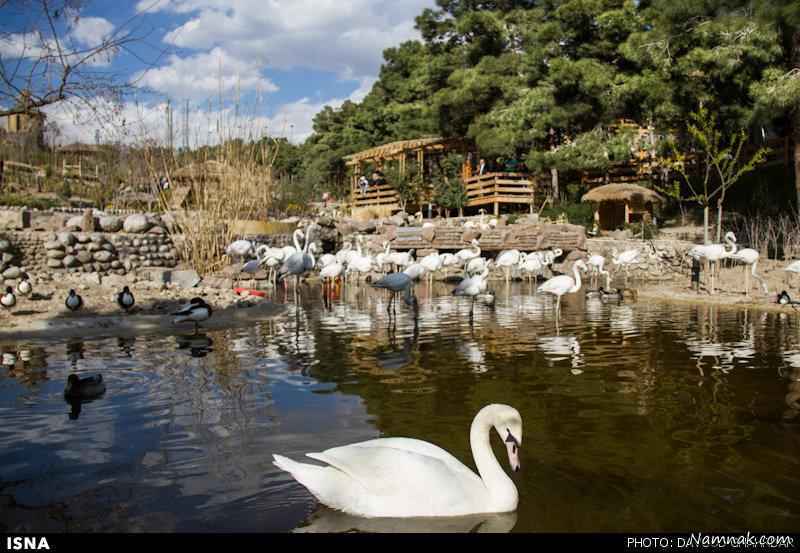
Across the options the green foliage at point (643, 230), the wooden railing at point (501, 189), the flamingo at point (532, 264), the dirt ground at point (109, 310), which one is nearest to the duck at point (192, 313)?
the dirt ground at point (109, 310)

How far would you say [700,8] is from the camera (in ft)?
64.3

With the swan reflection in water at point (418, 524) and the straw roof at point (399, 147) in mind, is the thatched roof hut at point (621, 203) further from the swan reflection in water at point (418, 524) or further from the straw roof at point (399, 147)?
the swan reflection in water at point (418, 524)

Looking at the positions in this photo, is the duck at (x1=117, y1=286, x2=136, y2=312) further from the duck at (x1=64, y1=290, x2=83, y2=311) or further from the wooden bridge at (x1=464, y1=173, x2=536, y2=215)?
the wooden bridge at (x1=464, y1=173, x2=536, y2=215)

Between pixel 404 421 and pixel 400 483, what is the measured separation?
192cm

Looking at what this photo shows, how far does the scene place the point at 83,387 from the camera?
590 cm

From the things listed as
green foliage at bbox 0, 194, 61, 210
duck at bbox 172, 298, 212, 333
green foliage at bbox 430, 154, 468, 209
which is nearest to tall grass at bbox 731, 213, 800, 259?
green foliage at bbox 430, 154, 468, 209

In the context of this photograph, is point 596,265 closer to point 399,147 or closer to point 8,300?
point 8,300

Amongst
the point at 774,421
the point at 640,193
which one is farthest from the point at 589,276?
the point at 774,421

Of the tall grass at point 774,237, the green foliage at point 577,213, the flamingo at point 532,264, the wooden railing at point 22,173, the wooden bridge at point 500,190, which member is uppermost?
the wooden railing at point 22,173

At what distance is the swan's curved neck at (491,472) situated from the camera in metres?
3.57

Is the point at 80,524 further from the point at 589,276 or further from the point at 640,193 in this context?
the point at 640,193

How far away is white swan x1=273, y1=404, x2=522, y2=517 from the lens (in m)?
3.43

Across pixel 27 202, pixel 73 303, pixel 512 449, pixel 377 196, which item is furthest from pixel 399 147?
pixel 512 449

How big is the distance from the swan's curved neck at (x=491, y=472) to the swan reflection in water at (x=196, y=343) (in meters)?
5.10
